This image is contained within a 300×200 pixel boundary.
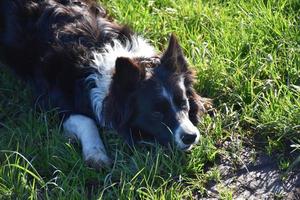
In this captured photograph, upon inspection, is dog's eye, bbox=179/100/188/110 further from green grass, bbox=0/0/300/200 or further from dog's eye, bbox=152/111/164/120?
green grass, bbox=0/0/300/200

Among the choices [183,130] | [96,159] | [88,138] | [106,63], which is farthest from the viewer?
[106,63]

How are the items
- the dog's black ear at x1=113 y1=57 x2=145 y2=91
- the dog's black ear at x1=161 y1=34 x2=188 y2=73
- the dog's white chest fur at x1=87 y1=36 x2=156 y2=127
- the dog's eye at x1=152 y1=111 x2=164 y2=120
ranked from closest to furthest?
the dog's black ear at x1=113 y1=57 x2=145 y2=91, the dog's eye at x1=152 y1=111 x2=164 y2=120, the dog's black ear at x1=161 y1=34 x2=188 y2=73, the dog's white chest fur at x1=87 y1=36 x2=156 y2=127

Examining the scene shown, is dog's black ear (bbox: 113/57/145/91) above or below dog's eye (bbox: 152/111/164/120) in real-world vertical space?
above

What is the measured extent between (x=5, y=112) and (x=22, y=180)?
103cm

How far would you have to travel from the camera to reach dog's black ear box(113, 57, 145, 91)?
3898mm

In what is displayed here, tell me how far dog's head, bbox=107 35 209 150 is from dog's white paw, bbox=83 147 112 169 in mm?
216

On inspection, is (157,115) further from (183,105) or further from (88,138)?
(88,138)

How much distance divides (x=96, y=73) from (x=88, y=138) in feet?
1.65

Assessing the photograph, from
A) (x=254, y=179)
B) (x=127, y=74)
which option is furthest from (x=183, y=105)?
(x=254, y=179)

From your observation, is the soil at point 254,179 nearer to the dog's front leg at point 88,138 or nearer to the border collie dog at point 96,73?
the border collie dog at point 96,73

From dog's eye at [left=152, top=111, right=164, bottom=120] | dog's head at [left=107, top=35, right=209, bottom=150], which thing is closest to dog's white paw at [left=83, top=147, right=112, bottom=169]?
dog's head at [left=107, top=35, right=209, bottom=150]

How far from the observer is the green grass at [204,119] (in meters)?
3.93

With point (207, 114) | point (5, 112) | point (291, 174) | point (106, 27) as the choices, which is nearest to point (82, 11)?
point (106, 27)

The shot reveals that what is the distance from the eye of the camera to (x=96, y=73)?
4.43 metres
